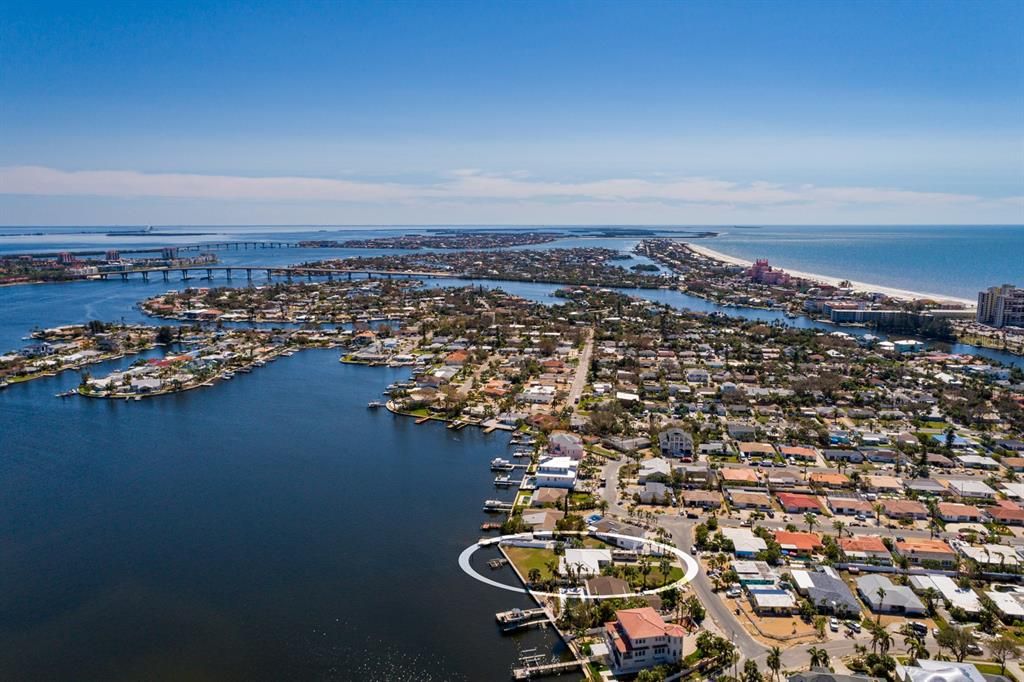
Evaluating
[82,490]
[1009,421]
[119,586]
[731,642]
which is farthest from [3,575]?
[1009,421]

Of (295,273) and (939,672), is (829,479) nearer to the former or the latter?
(939,672)

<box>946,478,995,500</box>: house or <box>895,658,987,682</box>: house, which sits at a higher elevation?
<box>895,658,987,682</box>: house

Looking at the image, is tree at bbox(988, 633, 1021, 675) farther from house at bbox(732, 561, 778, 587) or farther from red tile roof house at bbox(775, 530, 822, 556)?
red tile roof house at bbox(775, 530, 822, 556)

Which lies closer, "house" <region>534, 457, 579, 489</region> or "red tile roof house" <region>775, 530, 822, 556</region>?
"red tile roof house" <region>775, 530, 822, 556</region>

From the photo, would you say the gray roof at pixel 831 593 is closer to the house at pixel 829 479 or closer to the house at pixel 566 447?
the house at pixel 829 479

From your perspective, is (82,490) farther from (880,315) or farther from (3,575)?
(880,315)

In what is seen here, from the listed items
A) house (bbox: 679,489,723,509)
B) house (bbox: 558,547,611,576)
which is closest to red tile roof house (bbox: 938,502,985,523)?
house (bbox: 679,489,723,509)

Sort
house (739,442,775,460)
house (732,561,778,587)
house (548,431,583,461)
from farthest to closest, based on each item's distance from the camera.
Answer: house (739,442,775,460) < house (548,431,583,461) < house (732,561,778,587)

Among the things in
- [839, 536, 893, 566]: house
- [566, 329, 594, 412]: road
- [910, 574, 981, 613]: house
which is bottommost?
[910, 574, 981, 613]: house
